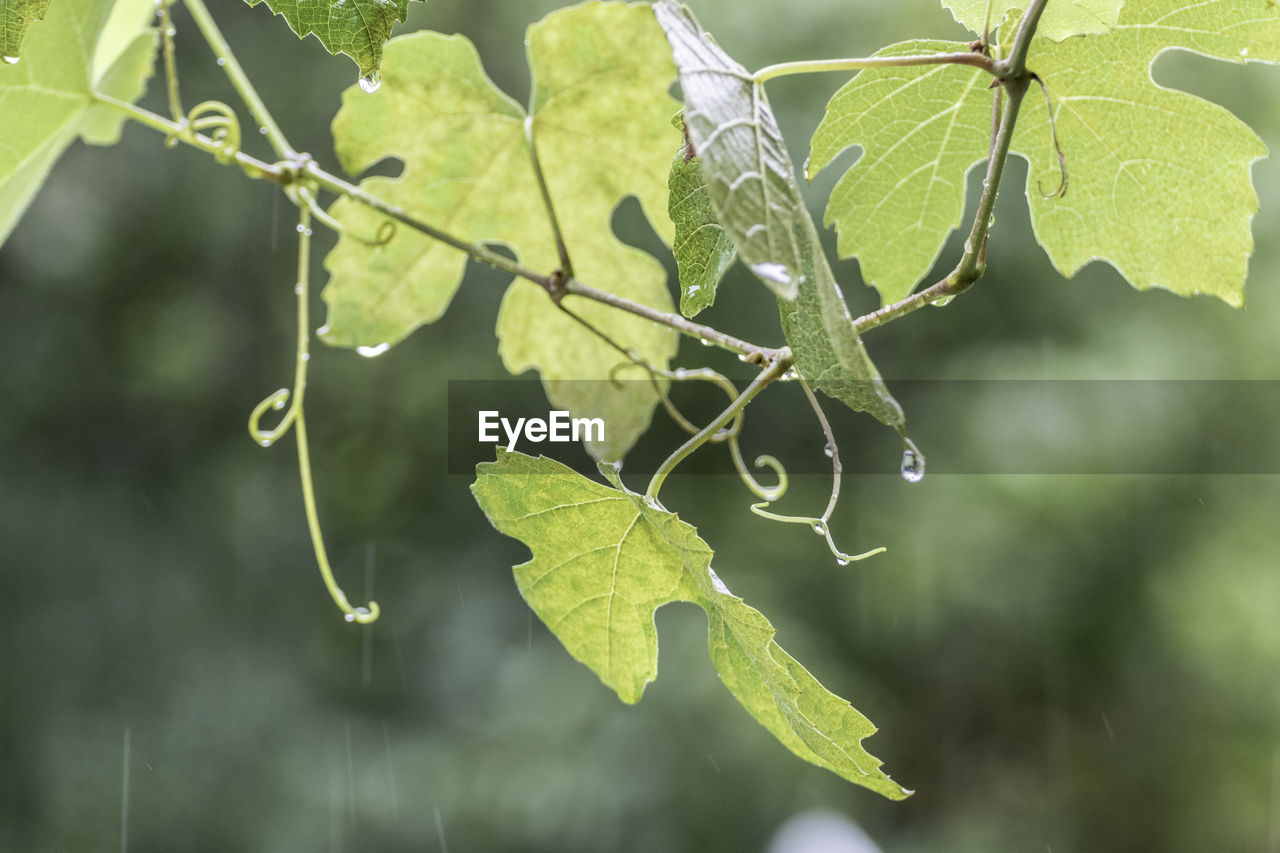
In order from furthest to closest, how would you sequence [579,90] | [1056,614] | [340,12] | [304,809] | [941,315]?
[1056,614] → [941,315] → [304,809] → [579,90] → [340,12]

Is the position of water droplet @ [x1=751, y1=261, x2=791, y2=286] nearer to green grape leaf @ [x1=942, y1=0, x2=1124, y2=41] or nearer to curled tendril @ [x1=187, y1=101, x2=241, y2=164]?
green grape leaf @ [x1=942, y1=0, x2=1124, y2=41]

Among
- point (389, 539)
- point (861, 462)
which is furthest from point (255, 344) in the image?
point (861, 462)

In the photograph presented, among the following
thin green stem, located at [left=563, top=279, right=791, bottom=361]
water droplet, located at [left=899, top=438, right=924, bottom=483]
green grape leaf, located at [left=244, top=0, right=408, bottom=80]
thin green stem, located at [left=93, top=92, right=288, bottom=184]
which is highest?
green grape leaf, located at [left=244, top=0, right=408, bottom=80]

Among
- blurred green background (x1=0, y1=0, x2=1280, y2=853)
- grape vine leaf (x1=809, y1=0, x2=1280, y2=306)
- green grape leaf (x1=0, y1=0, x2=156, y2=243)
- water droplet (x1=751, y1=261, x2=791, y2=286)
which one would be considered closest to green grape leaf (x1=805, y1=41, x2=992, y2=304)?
grape vine leaf (x1=809, y1=0, x2=1280, y2=306)

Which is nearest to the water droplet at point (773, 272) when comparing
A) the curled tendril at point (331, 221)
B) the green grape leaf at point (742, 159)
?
the green grape leaf at point (742, 159)

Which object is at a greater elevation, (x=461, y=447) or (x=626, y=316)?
(x=626, y=316)

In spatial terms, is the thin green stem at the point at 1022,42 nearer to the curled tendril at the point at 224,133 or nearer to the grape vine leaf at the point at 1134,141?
the grape vine leaf at the point at 1134,141

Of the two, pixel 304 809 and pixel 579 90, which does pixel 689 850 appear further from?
pixel 579 90
